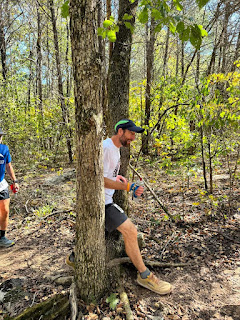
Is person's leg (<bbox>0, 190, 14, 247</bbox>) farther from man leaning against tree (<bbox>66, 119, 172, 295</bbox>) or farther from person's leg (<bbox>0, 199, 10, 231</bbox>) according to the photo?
man leaning against tree (<bbox>66, 119, 172, 295</bbox>)

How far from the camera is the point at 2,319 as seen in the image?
2.55 metres

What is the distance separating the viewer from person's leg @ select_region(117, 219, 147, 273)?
284 centimetres

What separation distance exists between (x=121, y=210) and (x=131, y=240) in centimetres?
39

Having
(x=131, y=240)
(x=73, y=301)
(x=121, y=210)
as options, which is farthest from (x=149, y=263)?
(x=73, y=301)

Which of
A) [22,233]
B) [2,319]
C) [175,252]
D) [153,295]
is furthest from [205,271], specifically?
[22,233]

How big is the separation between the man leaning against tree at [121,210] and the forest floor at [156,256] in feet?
0.49

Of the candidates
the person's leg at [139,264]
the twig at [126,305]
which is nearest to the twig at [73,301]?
the twig at [126,305]

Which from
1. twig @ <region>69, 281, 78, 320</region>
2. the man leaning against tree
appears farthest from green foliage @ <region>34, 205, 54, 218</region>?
the man leaning against tree

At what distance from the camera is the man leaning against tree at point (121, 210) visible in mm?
2818

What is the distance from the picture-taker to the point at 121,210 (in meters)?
2.93

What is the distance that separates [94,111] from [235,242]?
139 inches

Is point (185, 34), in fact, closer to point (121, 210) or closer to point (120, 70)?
point (120, 70)

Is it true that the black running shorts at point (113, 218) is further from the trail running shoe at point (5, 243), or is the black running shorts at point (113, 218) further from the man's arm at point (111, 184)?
the trail running shoe at point (5, 243)

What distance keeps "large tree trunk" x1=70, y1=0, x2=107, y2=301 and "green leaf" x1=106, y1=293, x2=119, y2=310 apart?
123 millimetres
